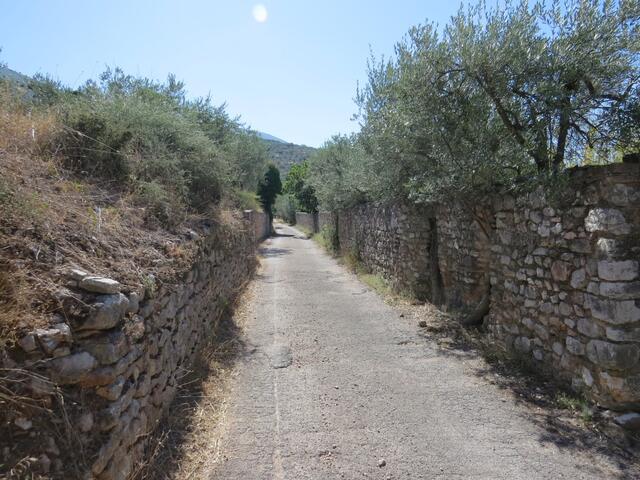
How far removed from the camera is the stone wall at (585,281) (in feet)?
12.5

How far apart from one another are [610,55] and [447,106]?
1862 millimetres

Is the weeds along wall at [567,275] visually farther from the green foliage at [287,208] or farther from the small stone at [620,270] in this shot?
the green foliage at [287,208]

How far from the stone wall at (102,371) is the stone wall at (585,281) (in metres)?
4.05

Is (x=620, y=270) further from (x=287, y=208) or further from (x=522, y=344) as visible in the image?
(x=287, y=208)

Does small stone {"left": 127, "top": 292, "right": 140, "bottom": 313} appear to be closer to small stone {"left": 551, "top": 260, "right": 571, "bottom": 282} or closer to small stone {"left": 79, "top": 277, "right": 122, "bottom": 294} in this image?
small stone {"left": 79, "top": 277, "right": 122, "bottom": 294}

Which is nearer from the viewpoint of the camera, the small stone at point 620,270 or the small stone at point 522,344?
the small stone at point 620,270

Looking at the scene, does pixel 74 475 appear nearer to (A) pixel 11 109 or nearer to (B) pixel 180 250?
(B) pixel 180 250

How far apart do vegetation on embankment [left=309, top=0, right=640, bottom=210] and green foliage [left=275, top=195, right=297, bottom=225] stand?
142ft

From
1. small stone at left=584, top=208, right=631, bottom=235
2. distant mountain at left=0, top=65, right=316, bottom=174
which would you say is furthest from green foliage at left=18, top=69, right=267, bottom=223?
distant mountain at left=0, top=65, right=316, bottom=174

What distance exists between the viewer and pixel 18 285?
102 inches

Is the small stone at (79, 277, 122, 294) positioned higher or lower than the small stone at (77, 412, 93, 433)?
higher

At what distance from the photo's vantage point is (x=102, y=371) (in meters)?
2.71

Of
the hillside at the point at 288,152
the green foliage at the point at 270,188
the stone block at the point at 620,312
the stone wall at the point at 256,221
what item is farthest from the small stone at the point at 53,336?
the hillside at the point at 288,152

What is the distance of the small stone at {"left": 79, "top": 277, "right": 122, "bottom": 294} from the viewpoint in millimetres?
2918
